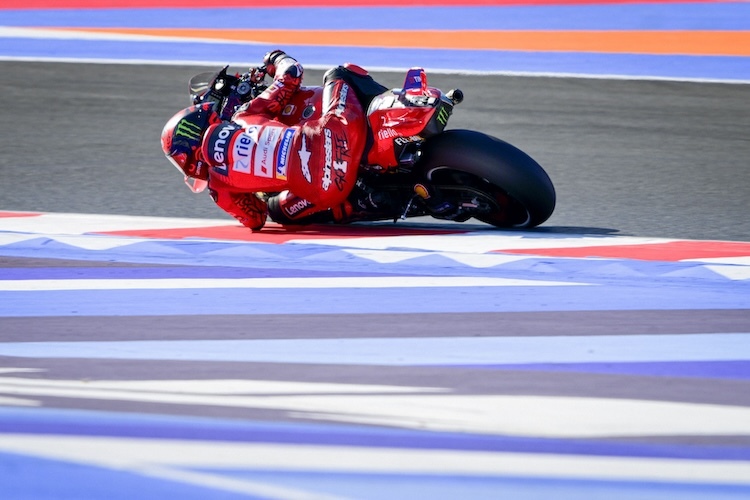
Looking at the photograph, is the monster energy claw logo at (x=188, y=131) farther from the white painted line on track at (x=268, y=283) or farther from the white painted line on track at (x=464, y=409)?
the white painted line on track at (x=464, y=409)

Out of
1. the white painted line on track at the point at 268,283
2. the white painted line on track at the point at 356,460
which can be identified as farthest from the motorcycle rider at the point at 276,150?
the white painted line on track at the point at 356,460

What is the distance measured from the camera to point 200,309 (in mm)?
4906

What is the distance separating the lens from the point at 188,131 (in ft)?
20.2

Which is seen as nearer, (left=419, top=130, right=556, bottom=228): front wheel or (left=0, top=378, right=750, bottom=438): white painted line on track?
(left=0, top=378, right=750, bottom=438): white painted line on track

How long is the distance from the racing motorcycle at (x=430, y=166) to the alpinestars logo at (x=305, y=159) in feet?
0.88

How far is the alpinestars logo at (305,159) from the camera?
5.88m

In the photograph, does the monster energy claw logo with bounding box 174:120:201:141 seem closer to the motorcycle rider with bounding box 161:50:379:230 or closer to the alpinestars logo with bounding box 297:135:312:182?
the motorcycle rider with bounding box 161:50:379:230

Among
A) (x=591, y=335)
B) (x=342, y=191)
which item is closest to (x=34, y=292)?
(x=342, y=191)

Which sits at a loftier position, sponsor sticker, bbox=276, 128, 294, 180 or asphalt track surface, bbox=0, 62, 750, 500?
sponsor sticker, bbox=276, 128, 294, 180

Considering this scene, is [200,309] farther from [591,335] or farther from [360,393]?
[591,335]

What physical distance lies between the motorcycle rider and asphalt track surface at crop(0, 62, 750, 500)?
1.24 feet

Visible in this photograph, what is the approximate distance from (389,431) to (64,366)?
127 centimetres

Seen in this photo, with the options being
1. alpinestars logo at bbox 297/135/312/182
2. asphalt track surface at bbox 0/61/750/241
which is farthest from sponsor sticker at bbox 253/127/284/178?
asphalt track surface at bbox 0/61/750/241

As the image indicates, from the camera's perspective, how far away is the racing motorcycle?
570 centimetres
